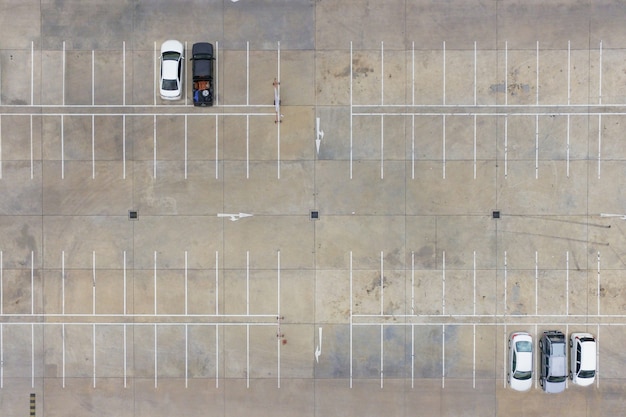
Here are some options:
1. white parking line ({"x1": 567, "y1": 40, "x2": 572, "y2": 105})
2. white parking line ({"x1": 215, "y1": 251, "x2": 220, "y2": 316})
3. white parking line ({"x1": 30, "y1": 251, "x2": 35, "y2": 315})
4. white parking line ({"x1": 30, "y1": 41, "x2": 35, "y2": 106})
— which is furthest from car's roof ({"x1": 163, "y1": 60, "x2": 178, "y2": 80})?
white parking line ({"x1": 567, "y1": 40, "x2": 572, "y2": 105})

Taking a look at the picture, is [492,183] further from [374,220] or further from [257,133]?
[257,133]

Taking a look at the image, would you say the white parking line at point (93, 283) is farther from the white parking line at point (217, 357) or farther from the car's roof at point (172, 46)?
the car's roof at point (172, 46)

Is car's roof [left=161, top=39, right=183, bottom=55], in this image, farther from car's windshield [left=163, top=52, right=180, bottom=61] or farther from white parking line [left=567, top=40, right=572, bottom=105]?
white parking line [left=567, top=40, right=572, bottom=105]

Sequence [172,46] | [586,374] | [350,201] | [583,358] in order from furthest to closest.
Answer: [350,201] < [172,46] < [586,374] < [583,358]

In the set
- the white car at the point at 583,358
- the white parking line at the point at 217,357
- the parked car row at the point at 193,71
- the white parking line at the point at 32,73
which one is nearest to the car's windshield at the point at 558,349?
the white car at the point at 583,358

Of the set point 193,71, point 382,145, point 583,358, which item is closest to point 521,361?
point 583,358

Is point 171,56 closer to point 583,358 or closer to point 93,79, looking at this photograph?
point 93,79
